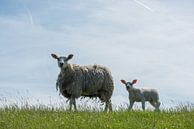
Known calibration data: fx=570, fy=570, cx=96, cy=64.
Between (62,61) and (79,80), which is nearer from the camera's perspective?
(62,61)

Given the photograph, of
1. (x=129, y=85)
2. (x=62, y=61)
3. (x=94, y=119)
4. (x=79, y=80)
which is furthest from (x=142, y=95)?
(x=94, y=119)

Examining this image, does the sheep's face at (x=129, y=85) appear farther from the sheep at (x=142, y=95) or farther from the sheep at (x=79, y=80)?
the sheep at (x=79, y=80)

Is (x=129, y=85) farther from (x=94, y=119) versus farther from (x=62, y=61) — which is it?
(x=94, y=119)

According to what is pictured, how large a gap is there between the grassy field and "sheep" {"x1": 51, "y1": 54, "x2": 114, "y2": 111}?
4.39m

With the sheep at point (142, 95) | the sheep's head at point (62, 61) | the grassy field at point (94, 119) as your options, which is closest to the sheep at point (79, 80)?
the sheep's head at point (62, 61)

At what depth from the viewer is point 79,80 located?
22.0m

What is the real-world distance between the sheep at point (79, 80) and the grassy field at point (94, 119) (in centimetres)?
439

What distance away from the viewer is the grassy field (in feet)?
44.0

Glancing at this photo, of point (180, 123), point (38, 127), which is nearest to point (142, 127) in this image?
point (180, 123)

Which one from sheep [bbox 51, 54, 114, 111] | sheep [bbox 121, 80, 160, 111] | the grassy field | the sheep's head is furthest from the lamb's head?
the grassy field

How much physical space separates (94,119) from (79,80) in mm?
7635

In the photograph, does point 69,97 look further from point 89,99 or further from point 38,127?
point 38,127

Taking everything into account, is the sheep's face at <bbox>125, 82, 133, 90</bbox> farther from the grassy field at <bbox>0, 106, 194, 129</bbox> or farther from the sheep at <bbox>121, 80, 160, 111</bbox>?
the grassy field at <bbox>0, 106, 194, 129</bbox>

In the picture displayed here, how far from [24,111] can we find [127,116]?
3.22 meters
